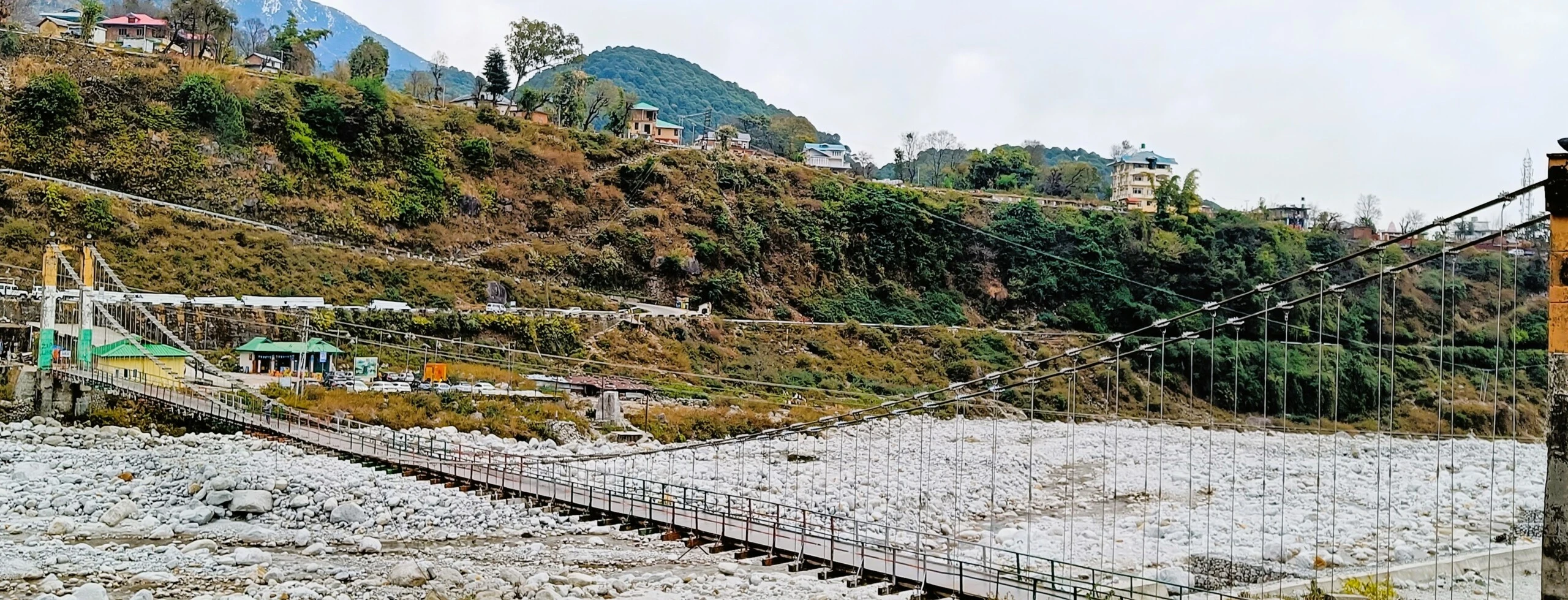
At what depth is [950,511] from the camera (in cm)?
1991

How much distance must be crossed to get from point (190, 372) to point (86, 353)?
2123mm

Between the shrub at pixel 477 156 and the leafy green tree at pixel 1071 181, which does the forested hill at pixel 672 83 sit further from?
the shrub at pixel 477 156

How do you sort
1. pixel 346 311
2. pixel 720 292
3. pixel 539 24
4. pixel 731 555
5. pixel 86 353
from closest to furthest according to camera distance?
pixel 731 555, pixel 86 353, pixel 346 311, pixel 720 292, pixel 539 24

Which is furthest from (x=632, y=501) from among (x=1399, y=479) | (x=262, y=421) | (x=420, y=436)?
(x=1399, y=479)

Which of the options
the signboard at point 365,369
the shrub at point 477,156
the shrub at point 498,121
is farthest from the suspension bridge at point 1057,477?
the shrub at point 498,121

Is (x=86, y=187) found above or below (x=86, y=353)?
above

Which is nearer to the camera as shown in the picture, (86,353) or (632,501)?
(632,501)

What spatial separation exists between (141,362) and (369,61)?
29510 mm

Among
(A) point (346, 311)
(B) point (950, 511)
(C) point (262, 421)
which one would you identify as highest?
(A) point (346, 311)

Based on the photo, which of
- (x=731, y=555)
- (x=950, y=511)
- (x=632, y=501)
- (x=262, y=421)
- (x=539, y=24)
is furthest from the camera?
(x=539, y=24)

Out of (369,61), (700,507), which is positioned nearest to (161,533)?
(700,507)

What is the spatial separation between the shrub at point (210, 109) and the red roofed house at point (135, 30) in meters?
10.6

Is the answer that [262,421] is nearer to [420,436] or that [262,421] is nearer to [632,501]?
[420,436]

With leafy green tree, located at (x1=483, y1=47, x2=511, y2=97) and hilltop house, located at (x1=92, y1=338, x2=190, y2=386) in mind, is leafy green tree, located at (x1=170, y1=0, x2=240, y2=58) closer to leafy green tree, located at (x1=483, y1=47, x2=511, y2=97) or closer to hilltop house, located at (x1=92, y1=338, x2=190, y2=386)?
leafy green tree, located at (x1=483, y1=47, x2=511, y2=97)
